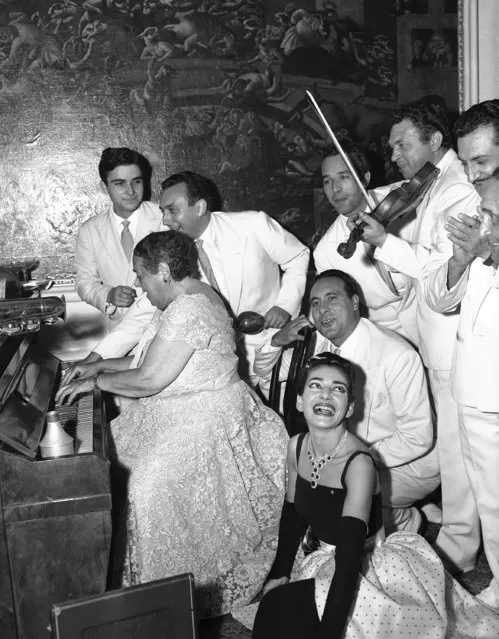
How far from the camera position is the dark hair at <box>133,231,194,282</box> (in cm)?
365

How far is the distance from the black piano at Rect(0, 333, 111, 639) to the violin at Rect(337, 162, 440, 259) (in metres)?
1.39

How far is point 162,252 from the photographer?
12.0ft

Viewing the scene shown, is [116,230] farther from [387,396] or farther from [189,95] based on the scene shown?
[387,396]

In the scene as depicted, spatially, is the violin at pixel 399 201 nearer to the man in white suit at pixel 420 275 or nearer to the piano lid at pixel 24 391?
the man in white suit at pixel 420 275

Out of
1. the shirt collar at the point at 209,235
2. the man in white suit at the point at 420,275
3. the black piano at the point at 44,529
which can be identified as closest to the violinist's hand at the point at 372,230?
the man in white suit at the point at 420,275

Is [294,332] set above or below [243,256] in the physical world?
below

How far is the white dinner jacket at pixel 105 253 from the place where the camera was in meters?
5.19

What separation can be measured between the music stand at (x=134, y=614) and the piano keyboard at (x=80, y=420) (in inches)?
17.7

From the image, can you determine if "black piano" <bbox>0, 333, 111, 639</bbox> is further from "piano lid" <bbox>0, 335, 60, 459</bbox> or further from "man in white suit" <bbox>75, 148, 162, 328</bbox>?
"man in white suit" <bbox>75, 148, 162, 328</bbox>

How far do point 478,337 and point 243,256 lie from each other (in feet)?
6.07

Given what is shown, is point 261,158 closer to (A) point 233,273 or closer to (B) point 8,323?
(A) point 233,273

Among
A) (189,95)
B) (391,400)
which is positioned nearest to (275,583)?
(391,400)

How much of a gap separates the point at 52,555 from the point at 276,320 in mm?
2173

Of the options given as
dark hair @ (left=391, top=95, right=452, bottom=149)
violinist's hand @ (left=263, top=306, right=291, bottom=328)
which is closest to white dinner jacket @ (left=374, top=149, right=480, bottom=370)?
dark hair @ (left=391, top=95, right=452, bottom=149)
